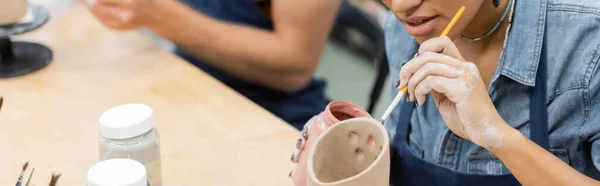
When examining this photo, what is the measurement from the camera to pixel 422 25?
1.11 metres

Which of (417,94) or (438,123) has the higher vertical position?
(417,94)

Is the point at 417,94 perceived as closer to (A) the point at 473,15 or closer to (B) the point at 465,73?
(B) the point at 465,73

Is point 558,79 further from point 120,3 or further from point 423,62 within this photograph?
point 120,3

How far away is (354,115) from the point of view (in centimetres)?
96

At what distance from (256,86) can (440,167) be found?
2.14 ft

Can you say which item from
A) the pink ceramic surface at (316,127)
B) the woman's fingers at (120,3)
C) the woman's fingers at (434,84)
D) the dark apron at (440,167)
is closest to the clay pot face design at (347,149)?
the pink ceramic surface at (316,127)

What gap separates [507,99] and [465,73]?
25 centimetres

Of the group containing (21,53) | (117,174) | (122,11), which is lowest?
(21,53)

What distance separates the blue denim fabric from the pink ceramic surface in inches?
13.1

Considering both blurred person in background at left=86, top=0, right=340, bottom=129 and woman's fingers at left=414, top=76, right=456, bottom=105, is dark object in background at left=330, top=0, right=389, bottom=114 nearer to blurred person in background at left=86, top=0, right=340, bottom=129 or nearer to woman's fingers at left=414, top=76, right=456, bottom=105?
blurred person in background at left=86, top=0, right=340, bottom=129

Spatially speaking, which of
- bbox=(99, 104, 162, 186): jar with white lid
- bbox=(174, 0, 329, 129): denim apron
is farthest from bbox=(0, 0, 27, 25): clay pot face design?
bbox=(99, 104, 162, 186): jar with white lid

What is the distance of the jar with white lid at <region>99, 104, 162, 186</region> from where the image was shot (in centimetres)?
99

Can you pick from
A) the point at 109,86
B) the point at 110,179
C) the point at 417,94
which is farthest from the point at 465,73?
the point at 109,86

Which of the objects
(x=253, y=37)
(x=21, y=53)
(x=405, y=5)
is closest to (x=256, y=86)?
(x=253, y=37)
